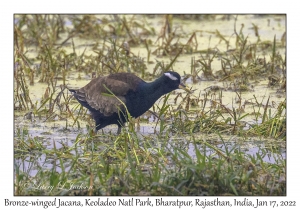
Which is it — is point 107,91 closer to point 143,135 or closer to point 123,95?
point 123,95

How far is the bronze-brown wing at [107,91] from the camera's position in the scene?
24.8ft

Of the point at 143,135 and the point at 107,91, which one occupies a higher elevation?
Answer: the point at 107,91

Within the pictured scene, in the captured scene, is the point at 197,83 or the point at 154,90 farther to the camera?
the point at 197,83

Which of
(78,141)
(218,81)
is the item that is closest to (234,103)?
(218,81)

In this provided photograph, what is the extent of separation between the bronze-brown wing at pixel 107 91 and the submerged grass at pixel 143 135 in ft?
0.88

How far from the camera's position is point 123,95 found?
297 inches

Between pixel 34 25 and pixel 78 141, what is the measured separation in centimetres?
502

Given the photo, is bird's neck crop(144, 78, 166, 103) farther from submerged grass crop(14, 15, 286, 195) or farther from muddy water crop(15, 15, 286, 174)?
muddy water crop(15, 15, 286, 174)

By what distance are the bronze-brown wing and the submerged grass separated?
10.5 inches

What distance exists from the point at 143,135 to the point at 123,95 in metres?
0.47

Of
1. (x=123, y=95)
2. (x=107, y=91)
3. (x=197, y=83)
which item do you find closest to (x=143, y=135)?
(x=123, y=95)

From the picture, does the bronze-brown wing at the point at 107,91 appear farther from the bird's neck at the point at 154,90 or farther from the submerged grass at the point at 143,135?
the submerged grass at the point at 143,135

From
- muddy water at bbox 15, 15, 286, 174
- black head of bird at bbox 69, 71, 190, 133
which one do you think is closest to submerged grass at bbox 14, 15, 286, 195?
muddy water at bbox 15, 15, 286, 174
